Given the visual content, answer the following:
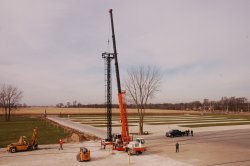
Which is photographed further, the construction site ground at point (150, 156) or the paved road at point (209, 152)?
the paved road at point (209, 152)

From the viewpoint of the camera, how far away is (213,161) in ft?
85.2

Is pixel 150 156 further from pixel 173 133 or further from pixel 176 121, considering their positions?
pixel 176 121

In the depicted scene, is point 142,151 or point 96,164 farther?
point 142,151

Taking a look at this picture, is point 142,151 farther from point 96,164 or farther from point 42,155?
point 42,155

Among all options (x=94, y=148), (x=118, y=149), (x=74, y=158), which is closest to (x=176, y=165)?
(x=118, y=149)

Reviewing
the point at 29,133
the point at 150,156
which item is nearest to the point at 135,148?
the point at 150,156

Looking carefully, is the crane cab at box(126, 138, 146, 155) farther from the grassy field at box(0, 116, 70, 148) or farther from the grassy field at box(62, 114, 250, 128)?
the grassy field at box(62, 114, 250, 128)

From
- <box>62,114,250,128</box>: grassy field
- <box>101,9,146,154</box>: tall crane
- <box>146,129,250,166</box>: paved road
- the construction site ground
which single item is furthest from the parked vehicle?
<box>62,114,250,128</box>: grassy field

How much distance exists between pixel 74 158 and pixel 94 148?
6.08m

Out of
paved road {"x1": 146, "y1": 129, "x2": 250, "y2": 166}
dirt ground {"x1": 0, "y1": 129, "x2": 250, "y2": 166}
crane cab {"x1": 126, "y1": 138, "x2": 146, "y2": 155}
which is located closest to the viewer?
dirt ground {"x1": 0, "y1": 129, "x2": 250, "y2": 166}

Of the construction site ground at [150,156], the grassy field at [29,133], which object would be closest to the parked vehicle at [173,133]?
the construction site ground at [150,156]

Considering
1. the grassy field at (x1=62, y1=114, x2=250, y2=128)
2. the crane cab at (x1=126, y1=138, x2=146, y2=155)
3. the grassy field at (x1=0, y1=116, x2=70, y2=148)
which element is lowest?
the grassy field at (x1=62, y1=114, x2=250, y2=128)

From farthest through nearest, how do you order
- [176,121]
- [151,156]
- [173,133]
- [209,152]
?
[176,121] → [173,133] → [209,152] → [151,156]

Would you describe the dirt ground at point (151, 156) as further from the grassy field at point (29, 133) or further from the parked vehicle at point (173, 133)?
the parked vehicle at point (173, 133)
